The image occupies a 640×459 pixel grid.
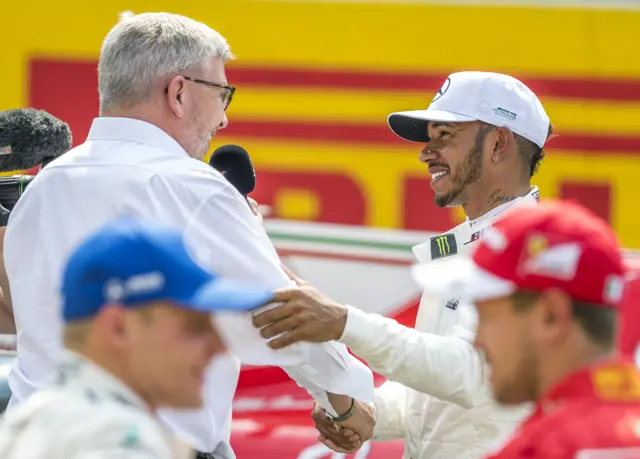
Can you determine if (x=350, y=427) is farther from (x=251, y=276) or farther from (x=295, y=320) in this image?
(x=251, y=276)

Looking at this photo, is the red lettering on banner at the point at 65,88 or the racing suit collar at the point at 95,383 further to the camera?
the red lettering on banner at the point at 65,88

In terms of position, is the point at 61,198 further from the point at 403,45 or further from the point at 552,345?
the point at 403,45

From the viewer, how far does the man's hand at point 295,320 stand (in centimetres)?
253

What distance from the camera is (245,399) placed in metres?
4.29

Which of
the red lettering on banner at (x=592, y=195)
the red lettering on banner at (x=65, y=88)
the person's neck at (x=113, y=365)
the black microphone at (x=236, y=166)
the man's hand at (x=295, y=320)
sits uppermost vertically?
the person's neck at (x=113, y=365)

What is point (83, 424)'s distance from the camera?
1510 mm

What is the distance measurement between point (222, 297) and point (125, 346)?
6.3 inches

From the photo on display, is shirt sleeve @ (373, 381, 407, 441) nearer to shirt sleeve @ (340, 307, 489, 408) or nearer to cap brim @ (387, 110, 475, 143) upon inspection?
shirt sleeve @ (340, 307, 489, 408)

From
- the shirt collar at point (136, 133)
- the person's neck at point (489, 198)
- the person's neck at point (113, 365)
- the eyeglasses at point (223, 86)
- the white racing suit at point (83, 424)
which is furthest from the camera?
the person's neck at point (489, 198)

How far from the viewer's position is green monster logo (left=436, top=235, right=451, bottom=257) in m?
3.07

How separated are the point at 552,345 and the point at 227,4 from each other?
3.12 metres

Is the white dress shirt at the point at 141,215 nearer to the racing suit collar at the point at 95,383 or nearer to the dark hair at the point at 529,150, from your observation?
the racing suit collar at the point at 95,383

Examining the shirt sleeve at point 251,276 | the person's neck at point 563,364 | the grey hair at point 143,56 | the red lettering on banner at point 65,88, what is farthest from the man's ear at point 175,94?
the red lettering on banner at point 65,88

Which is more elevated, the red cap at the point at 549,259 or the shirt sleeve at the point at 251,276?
the red cap at the point at 549,259
